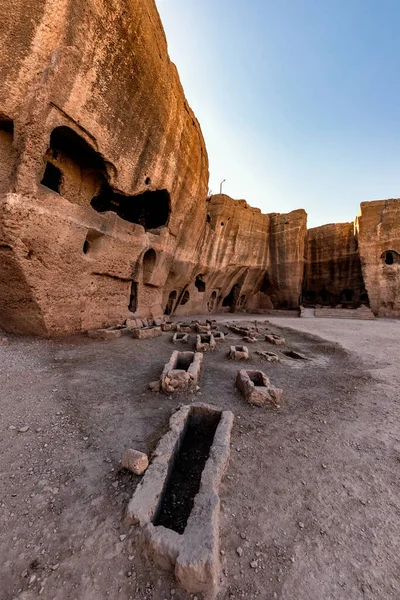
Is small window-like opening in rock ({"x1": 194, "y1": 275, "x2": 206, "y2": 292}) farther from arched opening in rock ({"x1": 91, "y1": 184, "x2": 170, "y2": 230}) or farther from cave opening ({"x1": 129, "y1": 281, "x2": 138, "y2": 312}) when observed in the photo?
cave opening ({"x1": 129, "y1": 281, "x2": 138, "y2": 312})

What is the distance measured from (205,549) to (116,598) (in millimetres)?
608

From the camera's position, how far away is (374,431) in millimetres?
3326

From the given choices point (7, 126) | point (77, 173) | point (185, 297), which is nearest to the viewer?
point (7, 126)

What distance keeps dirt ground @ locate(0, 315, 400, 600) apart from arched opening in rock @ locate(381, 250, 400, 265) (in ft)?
58.8

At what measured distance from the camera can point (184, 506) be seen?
2242mm

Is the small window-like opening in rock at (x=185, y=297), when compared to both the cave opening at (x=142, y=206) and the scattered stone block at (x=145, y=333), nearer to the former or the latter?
the cave opening at (x=142, y=206)

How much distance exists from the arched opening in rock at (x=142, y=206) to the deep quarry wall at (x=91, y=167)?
0.06 meters

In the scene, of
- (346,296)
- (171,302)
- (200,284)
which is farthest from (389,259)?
(171,302)

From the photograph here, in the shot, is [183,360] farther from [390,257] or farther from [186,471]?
[390,257]

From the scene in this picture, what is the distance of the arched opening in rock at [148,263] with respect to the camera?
38.4 ft

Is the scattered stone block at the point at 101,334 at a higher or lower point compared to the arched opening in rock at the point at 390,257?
lower

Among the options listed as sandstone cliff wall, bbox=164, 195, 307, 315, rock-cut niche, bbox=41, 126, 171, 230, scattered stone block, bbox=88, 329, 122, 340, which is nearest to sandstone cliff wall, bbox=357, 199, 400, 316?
sandstone cliff wall, bbox=164, 195, 307, 315

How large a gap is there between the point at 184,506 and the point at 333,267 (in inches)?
1019

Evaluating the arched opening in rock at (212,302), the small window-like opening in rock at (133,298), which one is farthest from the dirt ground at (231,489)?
the arched opening in rock at (212,302)
